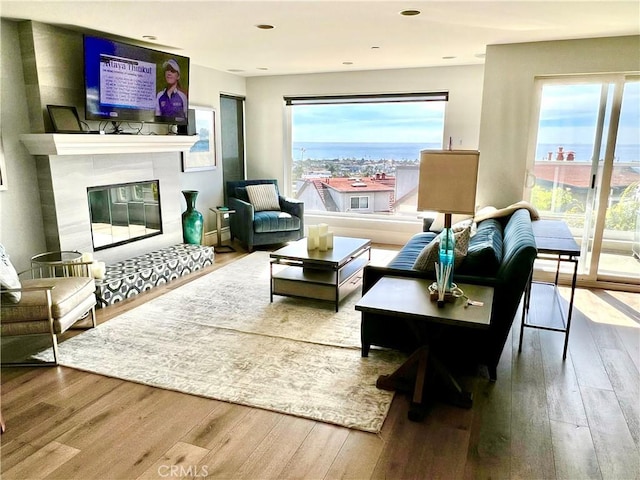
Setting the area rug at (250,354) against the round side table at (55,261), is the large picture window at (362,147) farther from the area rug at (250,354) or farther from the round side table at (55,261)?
the round side table at (55,261)

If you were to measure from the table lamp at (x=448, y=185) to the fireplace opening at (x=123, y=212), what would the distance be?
3.29m

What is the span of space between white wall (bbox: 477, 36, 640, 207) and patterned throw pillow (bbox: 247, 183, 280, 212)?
2.86m

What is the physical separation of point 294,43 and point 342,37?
526 mm

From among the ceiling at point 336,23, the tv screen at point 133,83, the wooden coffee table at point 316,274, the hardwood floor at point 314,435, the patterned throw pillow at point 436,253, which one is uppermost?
the ceiling at point 336,23

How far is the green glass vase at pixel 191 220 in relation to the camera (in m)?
5.43

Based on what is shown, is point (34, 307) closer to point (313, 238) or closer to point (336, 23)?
point (313, 238)

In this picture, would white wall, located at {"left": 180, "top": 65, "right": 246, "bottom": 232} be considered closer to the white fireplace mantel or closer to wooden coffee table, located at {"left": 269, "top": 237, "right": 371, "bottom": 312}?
the white fireplace mantel

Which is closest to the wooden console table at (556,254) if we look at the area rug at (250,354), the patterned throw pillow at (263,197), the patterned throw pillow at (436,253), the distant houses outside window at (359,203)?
the patterned throw pillow at (436,253)

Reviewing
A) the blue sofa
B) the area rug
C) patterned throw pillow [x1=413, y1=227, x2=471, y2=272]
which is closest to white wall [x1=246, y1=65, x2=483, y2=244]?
the area rug

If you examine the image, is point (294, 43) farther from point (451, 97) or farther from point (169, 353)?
point (169, 353)

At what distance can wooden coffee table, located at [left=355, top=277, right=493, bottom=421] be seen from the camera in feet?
7.27

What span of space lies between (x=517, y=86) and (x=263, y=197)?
345 cm

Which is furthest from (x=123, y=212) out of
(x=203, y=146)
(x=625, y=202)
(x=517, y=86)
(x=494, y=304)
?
(x=625, y=202)

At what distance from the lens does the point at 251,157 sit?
7.04m
